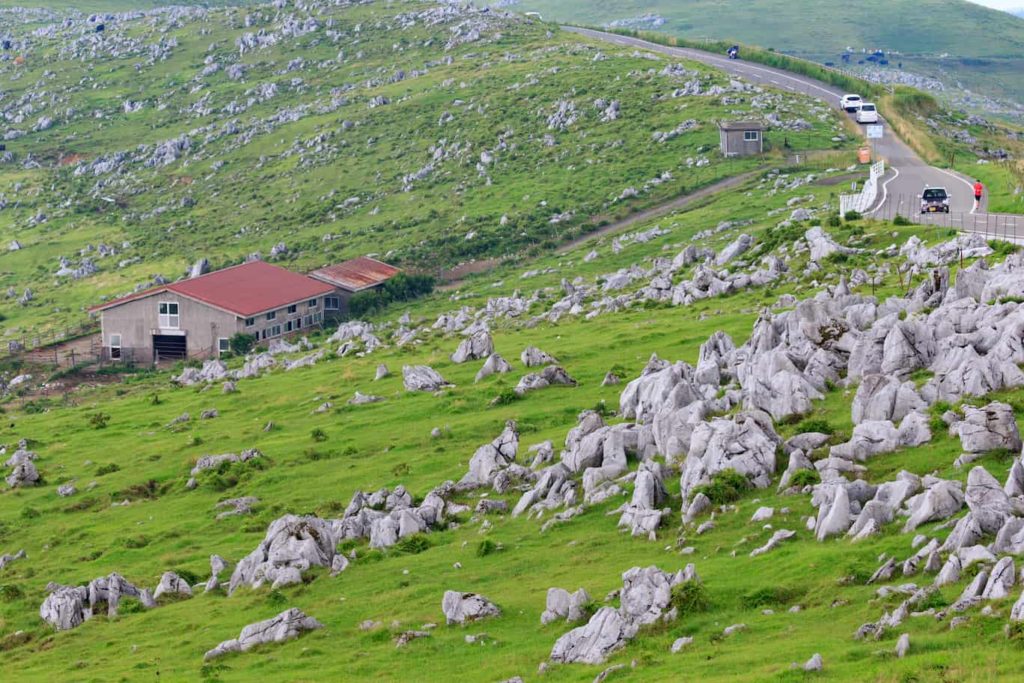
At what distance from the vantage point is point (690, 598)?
142 feet

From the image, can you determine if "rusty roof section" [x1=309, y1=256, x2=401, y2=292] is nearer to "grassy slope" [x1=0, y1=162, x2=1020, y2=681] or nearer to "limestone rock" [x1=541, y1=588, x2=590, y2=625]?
"grassy slope" [x1=0, y1=162, x2=1020, y2=681]

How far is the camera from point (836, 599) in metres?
41.4

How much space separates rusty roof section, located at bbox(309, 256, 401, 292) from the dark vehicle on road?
179ft

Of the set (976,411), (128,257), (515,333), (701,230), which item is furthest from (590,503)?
(128,257)

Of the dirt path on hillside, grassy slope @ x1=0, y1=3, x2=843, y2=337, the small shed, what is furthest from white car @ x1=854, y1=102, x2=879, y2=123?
the dirt path on hillside

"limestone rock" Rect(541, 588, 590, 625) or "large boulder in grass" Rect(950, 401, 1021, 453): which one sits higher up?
"large boulder in grass" Rect(950, 401, 1021, 453)

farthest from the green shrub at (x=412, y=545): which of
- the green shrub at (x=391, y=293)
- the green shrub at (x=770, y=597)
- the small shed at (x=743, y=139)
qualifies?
the small shed at (x=743, y=139)

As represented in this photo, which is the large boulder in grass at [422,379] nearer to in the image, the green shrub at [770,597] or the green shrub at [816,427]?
the green shrub at [816,427]

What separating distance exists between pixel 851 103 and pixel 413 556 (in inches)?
4845

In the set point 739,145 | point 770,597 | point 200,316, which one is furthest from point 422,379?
point 739,145

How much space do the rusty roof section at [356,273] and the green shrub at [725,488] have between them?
84105 millimetres

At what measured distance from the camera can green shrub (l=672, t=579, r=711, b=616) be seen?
142 feet

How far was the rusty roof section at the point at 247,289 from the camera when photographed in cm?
12488

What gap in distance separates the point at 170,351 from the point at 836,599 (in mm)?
94031
